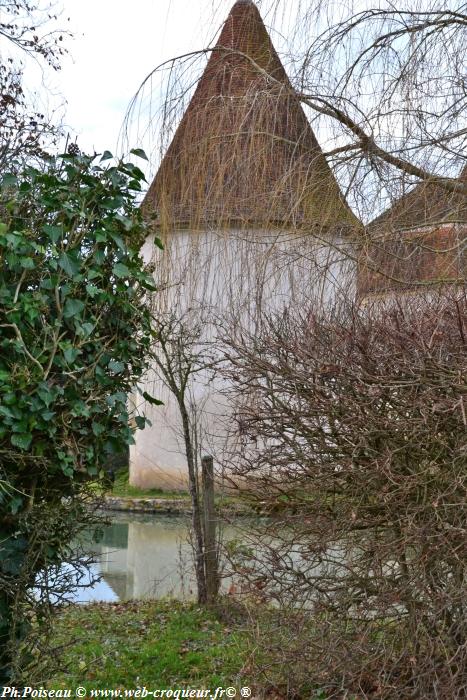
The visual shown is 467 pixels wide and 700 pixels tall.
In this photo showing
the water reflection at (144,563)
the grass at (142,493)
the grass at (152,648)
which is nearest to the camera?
the grass at (152,648)

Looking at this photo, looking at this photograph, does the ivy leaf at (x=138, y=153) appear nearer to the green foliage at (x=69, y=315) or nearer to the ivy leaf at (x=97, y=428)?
the green foliage at (x=69, y=315)

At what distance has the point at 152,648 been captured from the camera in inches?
225

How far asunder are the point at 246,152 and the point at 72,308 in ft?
3.41

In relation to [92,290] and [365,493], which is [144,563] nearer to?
[365,493]

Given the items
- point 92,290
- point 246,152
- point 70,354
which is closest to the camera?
point 70,354

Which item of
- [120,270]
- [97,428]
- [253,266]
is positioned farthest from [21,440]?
[253,266]

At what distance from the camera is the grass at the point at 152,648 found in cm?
510

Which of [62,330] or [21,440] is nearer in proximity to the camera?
[21,440]

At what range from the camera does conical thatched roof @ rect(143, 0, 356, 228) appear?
12.4 feet

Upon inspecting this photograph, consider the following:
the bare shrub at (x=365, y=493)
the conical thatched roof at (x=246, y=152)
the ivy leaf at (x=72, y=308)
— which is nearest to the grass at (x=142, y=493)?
the bare shrub at (x=365, y=493)

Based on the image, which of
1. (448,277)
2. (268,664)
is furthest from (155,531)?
(448,277)

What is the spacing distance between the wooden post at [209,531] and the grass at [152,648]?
0.21 m

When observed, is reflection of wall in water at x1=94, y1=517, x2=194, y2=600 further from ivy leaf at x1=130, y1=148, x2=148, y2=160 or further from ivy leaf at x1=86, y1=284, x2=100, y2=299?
ivy leaf at x1=130, y1=148, x2=148, y2=160

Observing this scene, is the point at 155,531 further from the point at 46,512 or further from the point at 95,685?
the point at 46,512
